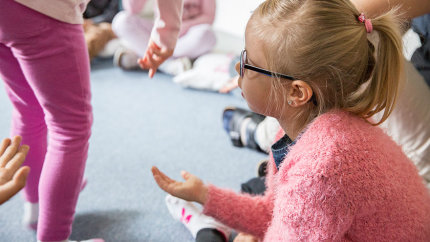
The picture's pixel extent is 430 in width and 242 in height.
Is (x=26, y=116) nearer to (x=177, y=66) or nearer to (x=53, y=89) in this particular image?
(x=53, y=89)

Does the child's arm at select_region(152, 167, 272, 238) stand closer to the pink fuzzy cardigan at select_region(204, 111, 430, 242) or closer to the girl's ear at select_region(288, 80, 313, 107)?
the pink fuzzy cardigan at select_region(204, 111, 430, 242)

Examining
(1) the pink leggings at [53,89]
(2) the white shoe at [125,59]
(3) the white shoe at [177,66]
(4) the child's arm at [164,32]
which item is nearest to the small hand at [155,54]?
(4) the child's arm at [164,32]

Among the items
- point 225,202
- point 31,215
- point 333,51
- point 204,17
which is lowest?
point 31,215

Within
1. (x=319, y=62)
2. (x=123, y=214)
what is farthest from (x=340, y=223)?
(x=123, y=214)

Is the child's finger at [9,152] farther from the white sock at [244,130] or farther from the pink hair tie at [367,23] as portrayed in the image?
the white sock at [244,130]

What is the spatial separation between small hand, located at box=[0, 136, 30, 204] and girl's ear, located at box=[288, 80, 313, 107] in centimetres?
52

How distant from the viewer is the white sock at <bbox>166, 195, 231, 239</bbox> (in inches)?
39.3

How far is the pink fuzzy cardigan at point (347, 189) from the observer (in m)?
0.60

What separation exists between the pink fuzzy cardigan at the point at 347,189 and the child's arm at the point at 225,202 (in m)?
0.15

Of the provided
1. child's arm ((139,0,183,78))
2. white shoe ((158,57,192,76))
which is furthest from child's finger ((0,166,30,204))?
white shoe ((158,57,192,76))

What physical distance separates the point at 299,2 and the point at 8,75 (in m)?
0.66

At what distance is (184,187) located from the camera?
789mm

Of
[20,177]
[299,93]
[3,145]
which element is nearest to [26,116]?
[3,145]

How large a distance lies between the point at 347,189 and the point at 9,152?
66 centimetres
